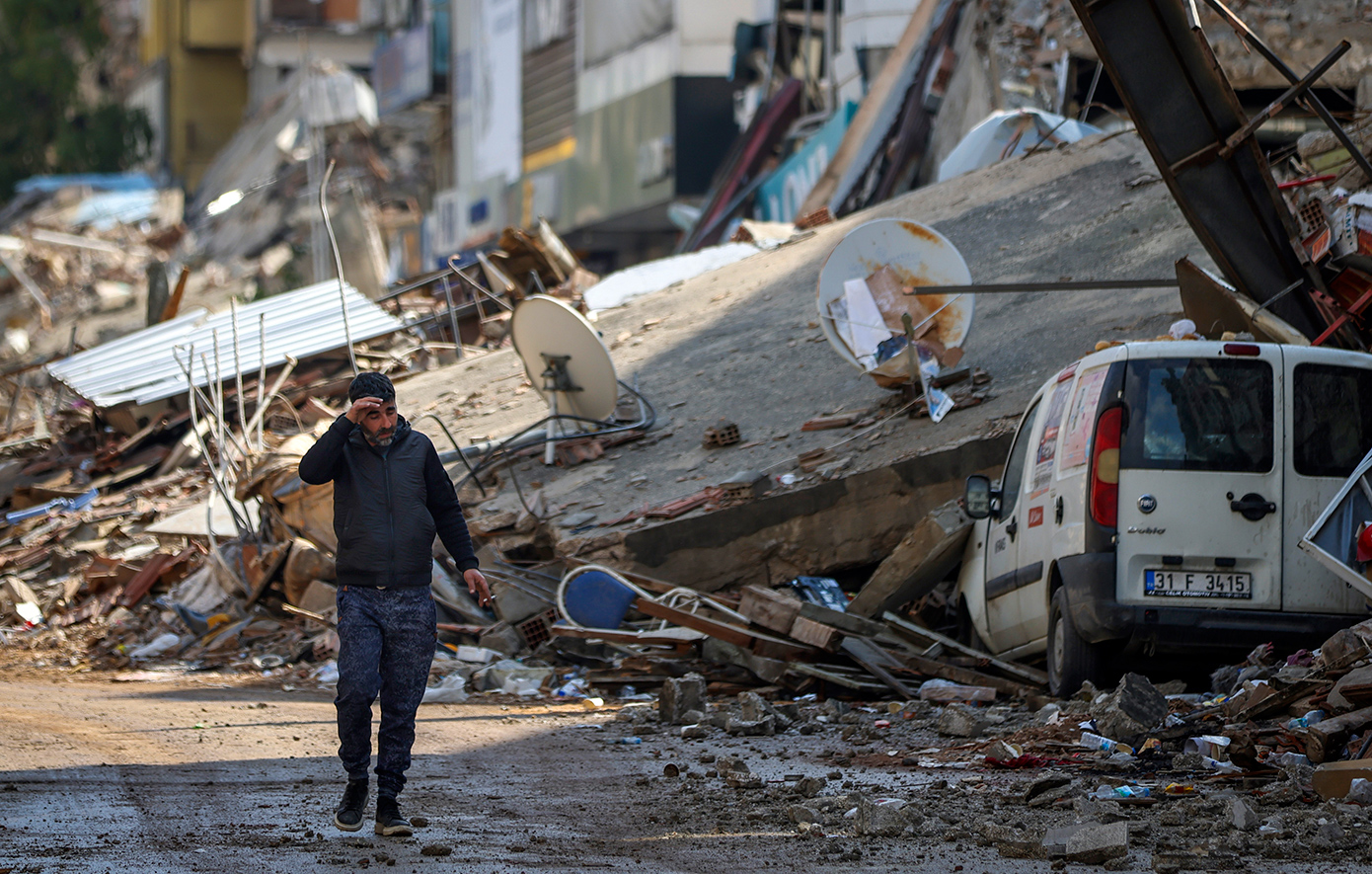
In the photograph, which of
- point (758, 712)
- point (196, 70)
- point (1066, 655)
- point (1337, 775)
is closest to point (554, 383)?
point (758, 712)

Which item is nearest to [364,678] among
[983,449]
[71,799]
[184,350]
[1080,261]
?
[71,799]

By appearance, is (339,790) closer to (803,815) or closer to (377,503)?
(377,503)

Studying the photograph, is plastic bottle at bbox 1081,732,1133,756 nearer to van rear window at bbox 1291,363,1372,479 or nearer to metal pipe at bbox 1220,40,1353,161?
van rear window at bbox 1291,363,1372,479

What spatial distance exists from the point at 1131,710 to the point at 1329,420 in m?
1.94

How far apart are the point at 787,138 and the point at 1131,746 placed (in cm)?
2496

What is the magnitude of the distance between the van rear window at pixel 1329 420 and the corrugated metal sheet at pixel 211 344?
44.9ft

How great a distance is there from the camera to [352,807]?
5246 millimetres

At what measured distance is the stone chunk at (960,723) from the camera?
7355 millimetres

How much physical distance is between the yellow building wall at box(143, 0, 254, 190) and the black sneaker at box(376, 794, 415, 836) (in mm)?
59514

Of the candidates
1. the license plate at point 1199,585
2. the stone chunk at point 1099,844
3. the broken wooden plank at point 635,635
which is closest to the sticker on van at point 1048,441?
the license plate at point 1199,585

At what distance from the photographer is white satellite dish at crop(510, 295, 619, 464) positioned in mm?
12914

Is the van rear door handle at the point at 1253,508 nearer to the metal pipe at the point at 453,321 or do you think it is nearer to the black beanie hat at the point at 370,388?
the black beanie hat at the point at 370,388

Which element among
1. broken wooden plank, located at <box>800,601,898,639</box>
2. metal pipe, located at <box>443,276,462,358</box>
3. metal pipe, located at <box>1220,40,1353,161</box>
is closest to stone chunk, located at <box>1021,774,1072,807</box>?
broken wooden plank, located at <box>800,601,898,639</box>

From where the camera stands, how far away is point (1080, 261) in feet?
50.7
